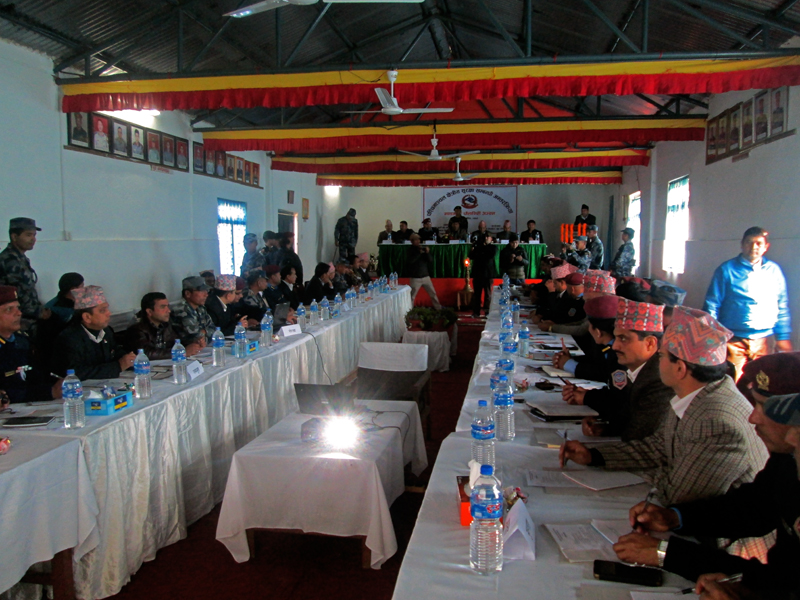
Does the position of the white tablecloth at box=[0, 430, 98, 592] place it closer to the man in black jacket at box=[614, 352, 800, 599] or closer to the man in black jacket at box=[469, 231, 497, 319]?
the man in black jacket at box=[614, 352, 800, 599]

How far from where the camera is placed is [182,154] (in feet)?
26.9

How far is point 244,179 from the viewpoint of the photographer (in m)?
10.4

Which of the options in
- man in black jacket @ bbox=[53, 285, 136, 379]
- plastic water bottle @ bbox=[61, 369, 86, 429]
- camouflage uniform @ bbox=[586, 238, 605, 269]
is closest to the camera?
plastic water bottle @ bbox=[61, 369, 86, 429]

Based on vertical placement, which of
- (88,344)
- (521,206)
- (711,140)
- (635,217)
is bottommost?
(88,344)

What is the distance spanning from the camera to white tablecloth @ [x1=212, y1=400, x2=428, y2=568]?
2438mm

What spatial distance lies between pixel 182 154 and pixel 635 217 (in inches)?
361

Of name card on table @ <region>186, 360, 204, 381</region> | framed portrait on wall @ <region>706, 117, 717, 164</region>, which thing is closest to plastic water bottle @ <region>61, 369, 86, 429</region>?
name card on table @ <region>186, 360, 204, 381</region>

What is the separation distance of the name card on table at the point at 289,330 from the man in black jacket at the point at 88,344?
1556 millimetres

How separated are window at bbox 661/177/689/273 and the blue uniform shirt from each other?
4.15m

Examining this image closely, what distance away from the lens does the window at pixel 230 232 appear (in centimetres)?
953

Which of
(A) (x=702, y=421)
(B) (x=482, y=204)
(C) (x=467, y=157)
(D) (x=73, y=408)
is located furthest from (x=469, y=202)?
(A) (x=702, y=421)

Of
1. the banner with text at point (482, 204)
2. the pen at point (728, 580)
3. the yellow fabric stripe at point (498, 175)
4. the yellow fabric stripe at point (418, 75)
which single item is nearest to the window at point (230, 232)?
the yellow fabric stripe at point (498, 175)

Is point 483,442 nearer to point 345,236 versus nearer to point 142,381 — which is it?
point 142,381

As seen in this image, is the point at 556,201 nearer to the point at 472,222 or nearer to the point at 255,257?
the point at 472,222
